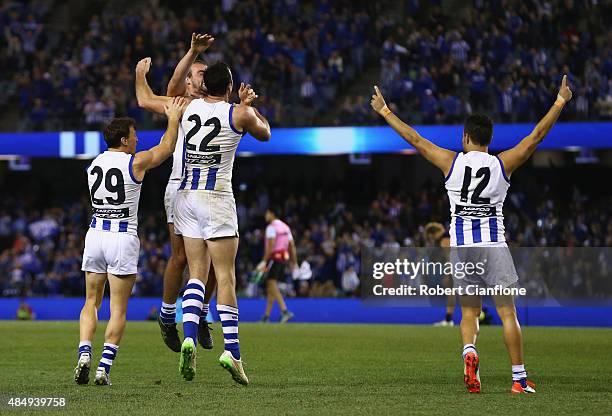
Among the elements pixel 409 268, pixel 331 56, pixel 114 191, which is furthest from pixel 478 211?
pixel 331 56

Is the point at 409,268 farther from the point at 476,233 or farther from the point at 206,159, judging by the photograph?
the point at 206,159

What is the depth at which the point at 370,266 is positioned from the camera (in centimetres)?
2259

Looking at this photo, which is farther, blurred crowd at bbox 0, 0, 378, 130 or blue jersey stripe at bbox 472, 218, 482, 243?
blurred crowd at bbox 0, 0, 378, 130

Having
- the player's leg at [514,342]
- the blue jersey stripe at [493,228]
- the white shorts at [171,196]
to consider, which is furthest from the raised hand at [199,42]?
the player's leg at [514,342]

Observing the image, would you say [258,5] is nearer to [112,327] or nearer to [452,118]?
[452,118]

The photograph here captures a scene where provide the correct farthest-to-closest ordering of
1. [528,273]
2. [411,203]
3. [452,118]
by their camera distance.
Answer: [411,203] → [452,118] → [528,273]

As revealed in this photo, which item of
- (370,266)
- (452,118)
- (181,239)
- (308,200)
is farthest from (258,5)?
(181,239)

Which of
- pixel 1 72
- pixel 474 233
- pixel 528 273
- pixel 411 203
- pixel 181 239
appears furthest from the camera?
pixel 1 72

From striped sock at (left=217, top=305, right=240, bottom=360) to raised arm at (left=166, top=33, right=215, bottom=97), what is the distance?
2079 mm

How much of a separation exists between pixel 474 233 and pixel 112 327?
9.67 feet

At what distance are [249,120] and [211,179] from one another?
1.85ft

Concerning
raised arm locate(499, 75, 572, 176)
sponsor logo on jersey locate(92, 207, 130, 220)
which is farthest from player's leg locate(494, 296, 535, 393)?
sponsor logo on jersey locate(92, 207, 130, 220)

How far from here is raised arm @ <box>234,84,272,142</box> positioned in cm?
912

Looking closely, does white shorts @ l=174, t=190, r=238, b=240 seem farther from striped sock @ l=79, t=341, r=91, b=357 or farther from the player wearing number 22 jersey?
striped sock @ l=79, t=341, r=91, b=357
